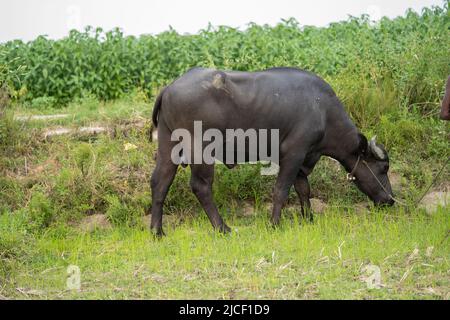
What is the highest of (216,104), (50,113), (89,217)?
(216,104)

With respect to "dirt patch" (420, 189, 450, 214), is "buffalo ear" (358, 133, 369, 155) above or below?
above

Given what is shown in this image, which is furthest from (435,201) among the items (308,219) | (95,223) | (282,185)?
(95,223)

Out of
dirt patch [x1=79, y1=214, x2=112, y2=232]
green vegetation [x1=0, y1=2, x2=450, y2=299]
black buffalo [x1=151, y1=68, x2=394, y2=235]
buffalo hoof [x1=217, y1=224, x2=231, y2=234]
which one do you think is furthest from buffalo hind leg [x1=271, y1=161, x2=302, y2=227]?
dirt patch [x1=79, y1=214, x2=112, y2=232]

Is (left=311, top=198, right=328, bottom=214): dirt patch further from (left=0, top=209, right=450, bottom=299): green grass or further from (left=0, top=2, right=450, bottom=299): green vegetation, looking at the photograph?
(left=0, top=209, right=450, bottom=299): green grass

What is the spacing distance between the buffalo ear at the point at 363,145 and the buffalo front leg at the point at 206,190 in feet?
5.97

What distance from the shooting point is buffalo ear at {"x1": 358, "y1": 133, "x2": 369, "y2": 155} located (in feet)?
30.9

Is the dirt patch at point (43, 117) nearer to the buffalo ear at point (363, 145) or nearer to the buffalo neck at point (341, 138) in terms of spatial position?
the buffalo neck at point (341, 138)

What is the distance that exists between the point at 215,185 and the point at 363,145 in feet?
5.87

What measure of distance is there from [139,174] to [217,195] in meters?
0.98

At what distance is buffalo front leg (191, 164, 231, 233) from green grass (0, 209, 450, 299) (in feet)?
0.50

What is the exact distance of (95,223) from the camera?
30.9 ft
